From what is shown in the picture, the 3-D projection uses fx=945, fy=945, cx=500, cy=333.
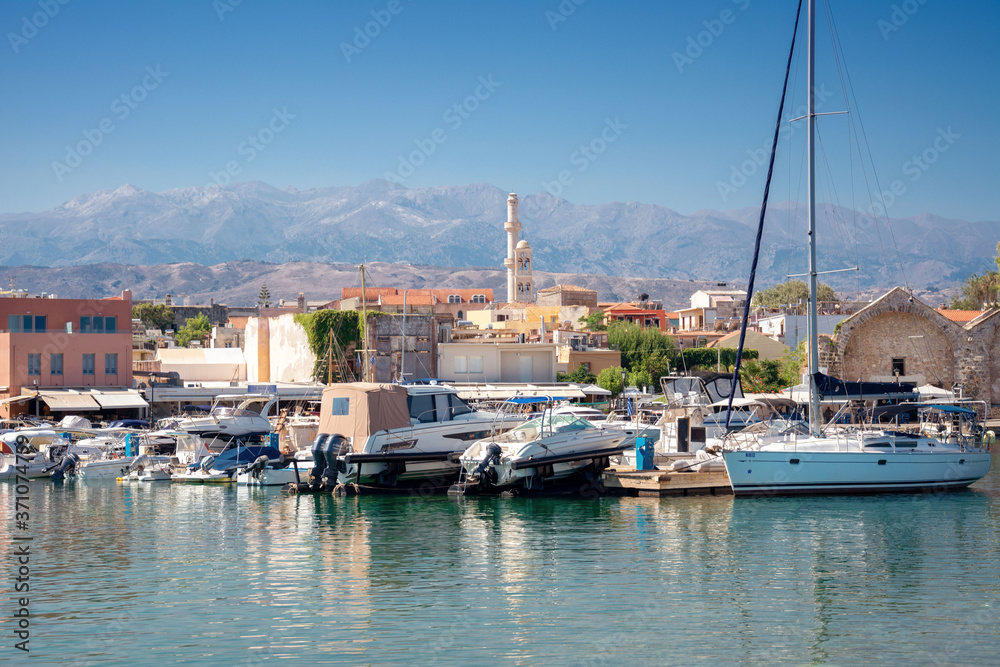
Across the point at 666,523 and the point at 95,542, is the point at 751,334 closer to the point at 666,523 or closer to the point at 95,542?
the point at 666,523

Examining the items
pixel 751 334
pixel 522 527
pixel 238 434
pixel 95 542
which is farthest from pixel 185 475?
pixel 751 334

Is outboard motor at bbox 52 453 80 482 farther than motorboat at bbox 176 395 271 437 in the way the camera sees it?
No

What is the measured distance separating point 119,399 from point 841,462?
36.0 m

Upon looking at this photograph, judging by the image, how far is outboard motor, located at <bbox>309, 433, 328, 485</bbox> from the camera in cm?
3005

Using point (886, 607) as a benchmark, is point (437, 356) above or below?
above

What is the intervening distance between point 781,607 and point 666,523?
27.0 feet

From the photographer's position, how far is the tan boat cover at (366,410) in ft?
99.2

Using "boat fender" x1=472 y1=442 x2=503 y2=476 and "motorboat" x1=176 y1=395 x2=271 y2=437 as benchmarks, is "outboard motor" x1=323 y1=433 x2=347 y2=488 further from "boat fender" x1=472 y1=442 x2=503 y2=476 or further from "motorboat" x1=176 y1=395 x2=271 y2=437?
"motorboat" x1=176 y1=395 x2=271 y2=437

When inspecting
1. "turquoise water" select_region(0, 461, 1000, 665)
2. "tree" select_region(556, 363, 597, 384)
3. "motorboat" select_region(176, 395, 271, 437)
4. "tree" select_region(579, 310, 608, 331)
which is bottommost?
"turquoise water" select_region(0, 461, 1000, 665)

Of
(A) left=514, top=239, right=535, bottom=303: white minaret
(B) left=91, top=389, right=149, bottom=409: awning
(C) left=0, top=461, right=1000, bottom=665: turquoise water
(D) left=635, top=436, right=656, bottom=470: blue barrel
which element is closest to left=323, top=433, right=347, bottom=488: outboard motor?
(C) left=0, top=461, right=1000, bottom=665: turquoise water

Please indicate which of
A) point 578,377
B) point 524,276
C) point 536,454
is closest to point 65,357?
point 578,377

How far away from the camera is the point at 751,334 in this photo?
68.2 metres

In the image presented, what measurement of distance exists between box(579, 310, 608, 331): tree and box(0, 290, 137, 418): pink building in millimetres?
39025

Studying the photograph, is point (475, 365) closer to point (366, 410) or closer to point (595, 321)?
point (595, 321)
